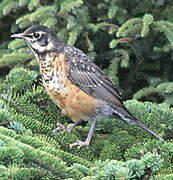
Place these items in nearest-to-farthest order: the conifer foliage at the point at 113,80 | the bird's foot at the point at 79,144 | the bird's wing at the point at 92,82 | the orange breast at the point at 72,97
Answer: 1. the conifer foliage at the point at 113,80
2. the bird's foot at the point at 79,144
3. the orange breast at the point at 72,97
4. the bird's wing at the point at 92,82

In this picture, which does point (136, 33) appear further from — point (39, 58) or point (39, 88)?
point (39, 88)

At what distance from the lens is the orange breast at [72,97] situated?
493 centimetres

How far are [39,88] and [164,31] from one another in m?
2.30

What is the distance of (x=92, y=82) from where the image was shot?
5254 millimetres

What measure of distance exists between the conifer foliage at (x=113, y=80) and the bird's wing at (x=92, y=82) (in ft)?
1.13

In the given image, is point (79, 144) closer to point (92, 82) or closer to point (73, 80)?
point (73, 80)

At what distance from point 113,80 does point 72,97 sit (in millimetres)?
1393

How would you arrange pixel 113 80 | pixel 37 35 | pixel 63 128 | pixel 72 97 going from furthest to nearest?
1. pixel 113 80
2. pixel 37 35
3. pixel 72 97
4. pixel 63 128

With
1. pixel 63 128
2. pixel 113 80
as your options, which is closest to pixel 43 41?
pixel 113 80

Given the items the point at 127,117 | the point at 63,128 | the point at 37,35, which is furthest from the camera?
the point at 37,35

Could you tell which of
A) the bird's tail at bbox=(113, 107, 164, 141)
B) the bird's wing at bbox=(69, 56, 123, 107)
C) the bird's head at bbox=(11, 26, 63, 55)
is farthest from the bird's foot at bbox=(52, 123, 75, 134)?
the bird's head at bbox=(11, 26, 63, 55)

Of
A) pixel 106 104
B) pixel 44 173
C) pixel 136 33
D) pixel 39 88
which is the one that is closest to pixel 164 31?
pixel 136 33

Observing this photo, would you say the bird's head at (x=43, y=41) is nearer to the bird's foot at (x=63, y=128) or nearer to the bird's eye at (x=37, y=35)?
the bird's eye at (x=37, y=35)

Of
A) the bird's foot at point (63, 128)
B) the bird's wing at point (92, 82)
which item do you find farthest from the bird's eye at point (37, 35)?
the bird's foot at point (63, 128)
